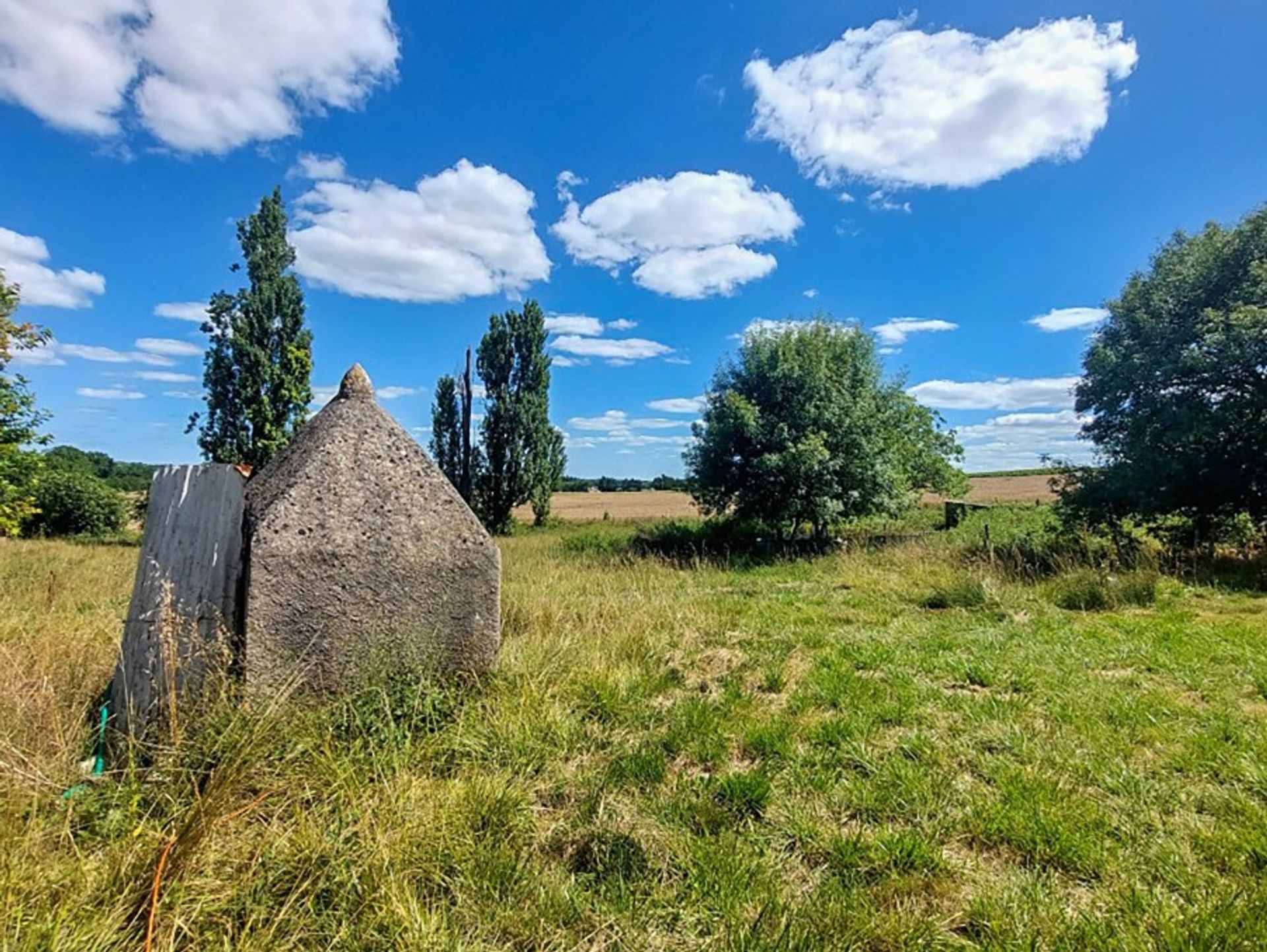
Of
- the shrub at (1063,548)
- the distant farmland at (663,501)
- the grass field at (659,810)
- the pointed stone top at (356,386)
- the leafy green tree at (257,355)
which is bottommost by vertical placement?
the grass field at (659,810)

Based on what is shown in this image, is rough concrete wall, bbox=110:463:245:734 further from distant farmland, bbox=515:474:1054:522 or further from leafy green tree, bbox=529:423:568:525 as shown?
leafy green tree, bbox=529:423:568:525

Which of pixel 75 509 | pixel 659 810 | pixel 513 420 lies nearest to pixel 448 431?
pixel 513 420

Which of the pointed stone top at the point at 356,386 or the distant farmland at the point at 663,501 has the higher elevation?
the pointed stone top at the point at 356,386

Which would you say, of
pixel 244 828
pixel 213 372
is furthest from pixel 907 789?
pixel 213 372

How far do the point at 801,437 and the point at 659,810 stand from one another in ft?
40.9

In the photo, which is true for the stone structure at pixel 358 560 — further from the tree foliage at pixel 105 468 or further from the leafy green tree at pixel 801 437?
the tree foliage at pixel 105 468

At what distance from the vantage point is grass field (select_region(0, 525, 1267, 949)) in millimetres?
1925

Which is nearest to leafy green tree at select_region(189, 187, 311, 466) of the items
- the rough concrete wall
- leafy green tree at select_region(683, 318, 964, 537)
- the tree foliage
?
the tree foliage

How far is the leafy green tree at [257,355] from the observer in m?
18.1

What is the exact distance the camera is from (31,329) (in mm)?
8656

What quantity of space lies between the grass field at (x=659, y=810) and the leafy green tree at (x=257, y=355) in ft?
50.5

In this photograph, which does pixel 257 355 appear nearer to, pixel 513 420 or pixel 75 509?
pixel 513 420

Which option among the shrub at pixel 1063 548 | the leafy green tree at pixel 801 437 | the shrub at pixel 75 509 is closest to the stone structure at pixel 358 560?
the shrub at pixel 1063 548

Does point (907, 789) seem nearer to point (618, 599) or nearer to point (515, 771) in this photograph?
point (515, 771)
